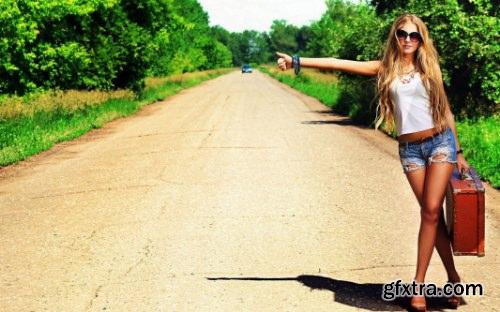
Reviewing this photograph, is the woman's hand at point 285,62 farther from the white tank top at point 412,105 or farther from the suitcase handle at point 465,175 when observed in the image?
the suitcase handle at point 465,175

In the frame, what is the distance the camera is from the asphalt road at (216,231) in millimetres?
4277

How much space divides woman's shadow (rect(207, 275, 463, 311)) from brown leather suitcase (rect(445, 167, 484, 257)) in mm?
484

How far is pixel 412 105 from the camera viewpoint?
380 centimetres

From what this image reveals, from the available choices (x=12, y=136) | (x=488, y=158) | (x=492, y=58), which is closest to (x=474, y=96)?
(x=492, y=58)

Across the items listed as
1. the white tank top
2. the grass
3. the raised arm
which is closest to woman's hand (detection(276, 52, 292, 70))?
the raised arm

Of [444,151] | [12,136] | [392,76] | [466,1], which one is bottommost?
[12,136]

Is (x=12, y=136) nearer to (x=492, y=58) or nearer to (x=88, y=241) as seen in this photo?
(x=88, y=241)

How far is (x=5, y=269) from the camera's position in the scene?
16.3 feet

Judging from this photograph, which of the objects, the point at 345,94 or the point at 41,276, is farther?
the point at 345,94

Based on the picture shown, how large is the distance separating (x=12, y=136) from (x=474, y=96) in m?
11.5

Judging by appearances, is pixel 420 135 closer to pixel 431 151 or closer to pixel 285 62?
pixel 431 151

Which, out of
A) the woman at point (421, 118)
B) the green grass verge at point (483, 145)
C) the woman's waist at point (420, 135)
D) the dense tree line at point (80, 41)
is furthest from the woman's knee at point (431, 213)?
the dense tree line at point (80, 41)

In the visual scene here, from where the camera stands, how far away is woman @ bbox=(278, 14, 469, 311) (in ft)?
12.3

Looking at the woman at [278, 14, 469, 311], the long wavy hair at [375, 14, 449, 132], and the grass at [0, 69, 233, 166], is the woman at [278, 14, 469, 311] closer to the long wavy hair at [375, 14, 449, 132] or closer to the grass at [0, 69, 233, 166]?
the long wavy hair at [375, 14, 449, 132]
